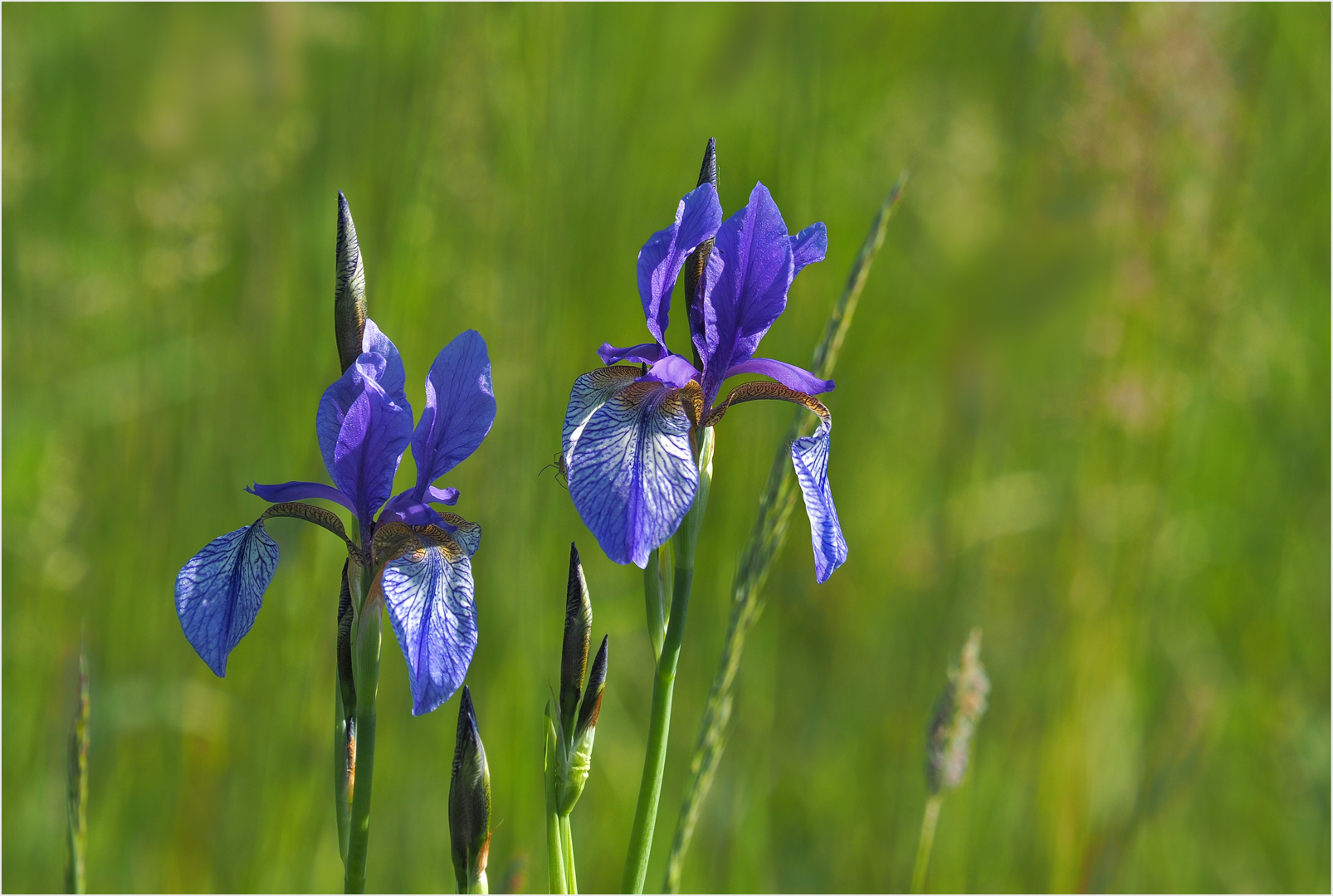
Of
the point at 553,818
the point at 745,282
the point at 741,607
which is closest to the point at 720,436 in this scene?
the point at 741,607

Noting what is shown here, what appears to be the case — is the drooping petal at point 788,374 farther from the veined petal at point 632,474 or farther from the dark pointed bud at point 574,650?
the dark pointed bud at point 574,650

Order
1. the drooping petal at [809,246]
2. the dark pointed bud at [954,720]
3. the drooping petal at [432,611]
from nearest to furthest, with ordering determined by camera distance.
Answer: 1. the drooping petal at [432,611]
2. the drooping petal at [809,246]
3. the dark pointed bud at [954,720]

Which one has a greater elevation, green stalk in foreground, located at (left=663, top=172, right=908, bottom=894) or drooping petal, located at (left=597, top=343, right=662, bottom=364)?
drooping petal, located at (left=597, top=343, right=662, bottom=364)

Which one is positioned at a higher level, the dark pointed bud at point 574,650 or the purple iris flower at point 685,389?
the purple iris flower at point 685,389

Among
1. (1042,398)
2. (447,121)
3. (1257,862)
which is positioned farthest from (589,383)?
(1257,862)

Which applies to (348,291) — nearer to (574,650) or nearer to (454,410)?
(454,410)

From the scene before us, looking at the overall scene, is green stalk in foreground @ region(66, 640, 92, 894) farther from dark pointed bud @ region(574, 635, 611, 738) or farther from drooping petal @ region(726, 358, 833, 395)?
drooping petal @ region(726, 358, 833, 395)

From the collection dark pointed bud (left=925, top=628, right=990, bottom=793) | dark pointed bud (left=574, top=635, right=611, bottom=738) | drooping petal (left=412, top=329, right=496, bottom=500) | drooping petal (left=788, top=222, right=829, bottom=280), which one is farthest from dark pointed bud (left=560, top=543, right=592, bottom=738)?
dark pointed bud (left=925, top=628, right=990, bottom=793)

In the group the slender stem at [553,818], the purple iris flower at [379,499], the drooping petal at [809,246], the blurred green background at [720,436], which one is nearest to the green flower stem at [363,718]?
the purple iris flower at [379,499]

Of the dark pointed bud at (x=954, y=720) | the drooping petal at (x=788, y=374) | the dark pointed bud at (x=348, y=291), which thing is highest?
the dark pointed bud at (x=348, y=291)
